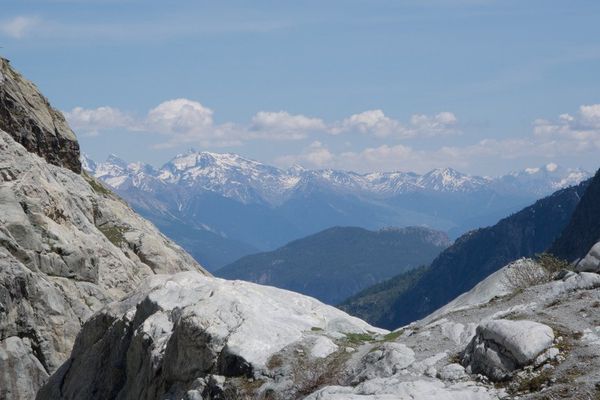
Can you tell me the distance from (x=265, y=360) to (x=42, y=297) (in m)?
23.7

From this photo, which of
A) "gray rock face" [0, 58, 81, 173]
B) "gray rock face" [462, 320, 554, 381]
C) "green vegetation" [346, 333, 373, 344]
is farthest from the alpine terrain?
"gray rock face" [0, 58, 81, 173]

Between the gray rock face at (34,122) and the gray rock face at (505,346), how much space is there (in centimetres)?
5214

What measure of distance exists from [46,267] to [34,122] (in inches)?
984

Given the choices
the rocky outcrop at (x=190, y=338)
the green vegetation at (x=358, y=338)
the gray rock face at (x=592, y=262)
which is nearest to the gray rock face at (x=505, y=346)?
the rocky outcrop at (x=190, y=338)

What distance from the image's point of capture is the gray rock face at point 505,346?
20.8m

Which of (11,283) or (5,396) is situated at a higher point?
(11,283)

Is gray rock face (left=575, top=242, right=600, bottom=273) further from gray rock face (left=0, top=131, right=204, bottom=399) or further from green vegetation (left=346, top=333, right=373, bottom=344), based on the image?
gray rock face (left=0, top=131, right=204, bottom=399)

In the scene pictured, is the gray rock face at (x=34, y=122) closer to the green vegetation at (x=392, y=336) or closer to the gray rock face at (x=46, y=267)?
the gray rock face at (x=46, y=267)

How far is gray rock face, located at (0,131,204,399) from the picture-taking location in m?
43.2

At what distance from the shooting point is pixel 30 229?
47.8 meters

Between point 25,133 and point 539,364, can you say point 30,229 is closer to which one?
point 25,133

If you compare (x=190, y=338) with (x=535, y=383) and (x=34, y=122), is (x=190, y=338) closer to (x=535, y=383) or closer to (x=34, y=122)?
(x=535, y=383)

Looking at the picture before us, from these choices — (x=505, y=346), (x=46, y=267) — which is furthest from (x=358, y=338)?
(x=46, y=267)

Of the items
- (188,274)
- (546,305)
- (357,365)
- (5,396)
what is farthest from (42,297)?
(546,305)
